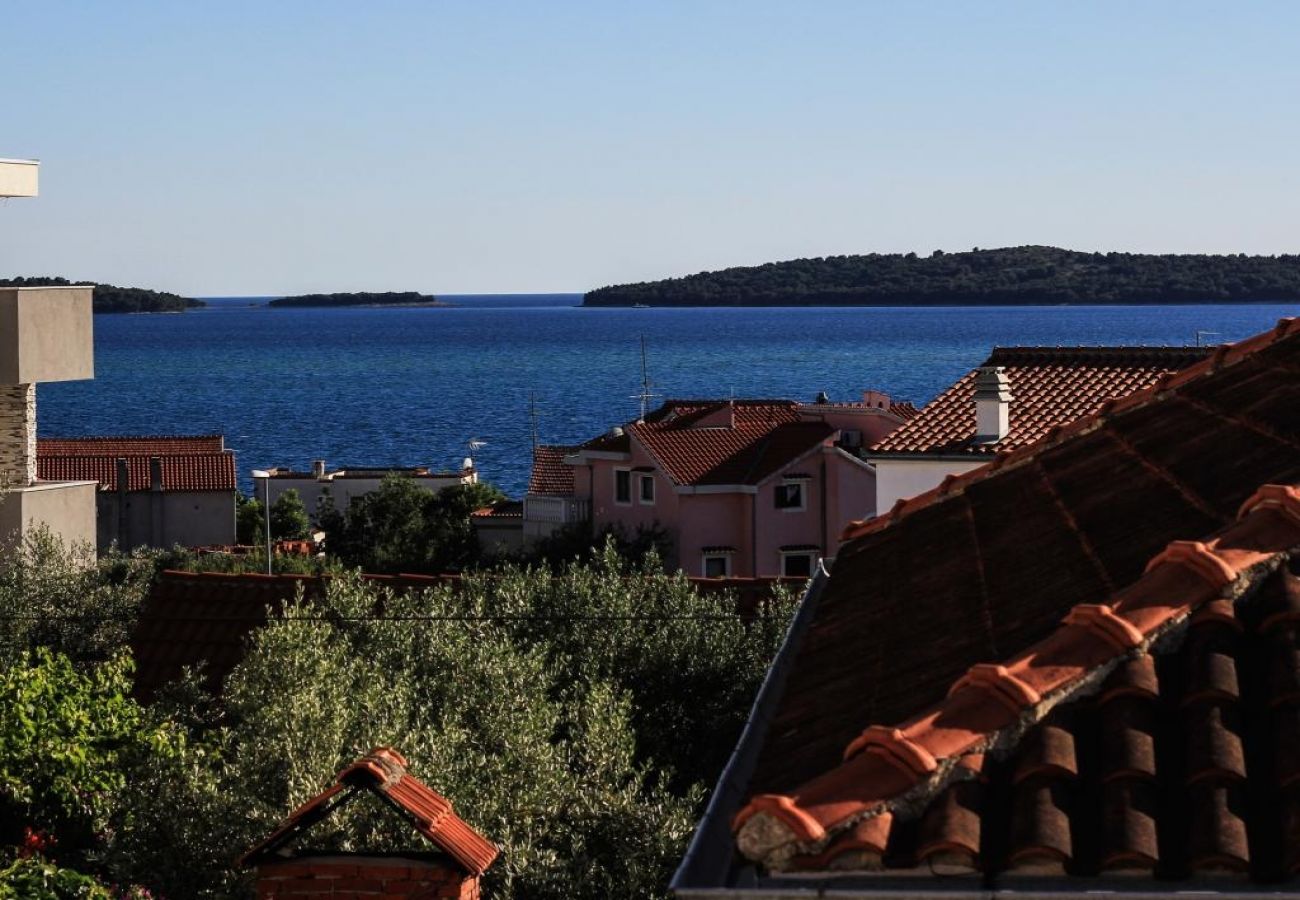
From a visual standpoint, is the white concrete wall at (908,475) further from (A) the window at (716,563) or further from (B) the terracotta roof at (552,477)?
(B) the terracotta roof at (552,477)

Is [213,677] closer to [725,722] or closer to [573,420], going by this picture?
[725,722]

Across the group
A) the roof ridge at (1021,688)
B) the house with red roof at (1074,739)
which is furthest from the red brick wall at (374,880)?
the roof ridge at (1021,688)

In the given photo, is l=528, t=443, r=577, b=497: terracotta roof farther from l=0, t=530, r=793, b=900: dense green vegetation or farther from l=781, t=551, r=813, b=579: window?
l=0, t=530, r=793, b=900: dense green vegetation

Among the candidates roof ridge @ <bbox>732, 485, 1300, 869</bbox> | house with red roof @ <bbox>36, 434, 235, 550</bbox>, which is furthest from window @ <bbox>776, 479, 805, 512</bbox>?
roof ridge @ <bbox>732, 485, 1300, 869</bbox>

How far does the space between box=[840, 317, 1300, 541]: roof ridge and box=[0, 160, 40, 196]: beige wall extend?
24543 millimetres

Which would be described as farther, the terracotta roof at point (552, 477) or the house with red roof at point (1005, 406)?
the terracotta roof at point (552, 477)

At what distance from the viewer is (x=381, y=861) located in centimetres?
841

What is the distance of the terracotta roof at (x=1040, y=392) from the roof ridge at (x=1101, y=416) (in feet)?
44.3

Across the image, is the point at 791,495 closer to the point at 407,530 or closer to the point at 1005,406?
the point at 407,530

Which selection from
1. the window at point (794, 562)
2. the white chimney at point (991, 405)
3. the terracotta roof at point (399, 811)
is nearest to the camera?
the terracotta roof at point (399, 811)

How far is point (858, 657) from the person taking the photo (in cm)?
706

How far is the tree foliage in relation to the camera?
191ft

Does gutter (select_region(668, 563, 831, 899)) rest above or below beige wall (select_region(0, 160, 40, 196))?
below

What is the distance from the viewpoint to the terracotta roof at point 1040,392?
24.7m
